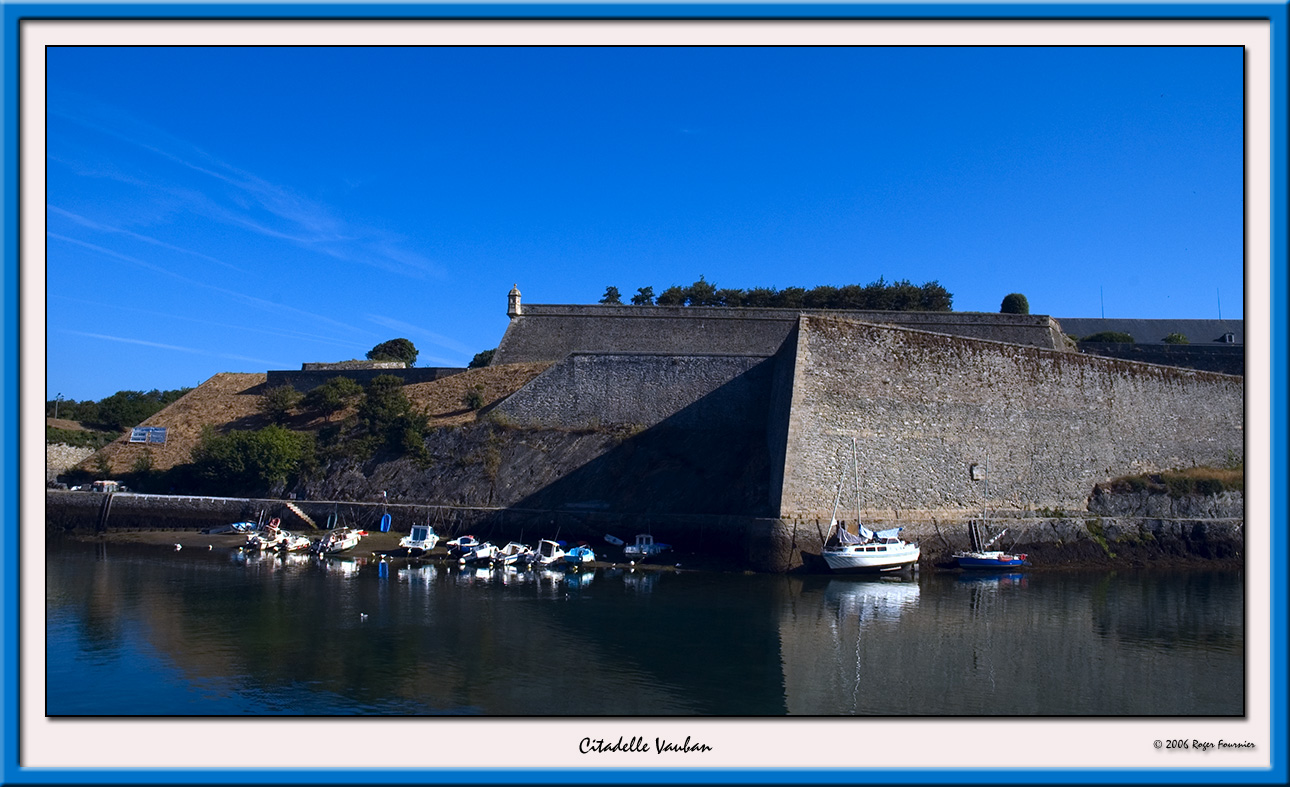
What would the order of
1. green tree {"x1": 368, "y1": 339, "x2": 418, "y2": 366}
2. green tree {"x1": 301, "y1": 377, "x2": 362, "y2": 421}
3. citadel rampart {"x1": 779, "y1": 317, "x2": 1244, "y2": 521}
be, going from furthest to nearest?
1. green tree {"x1": 368, "y1": 339, "x2": 418, "y2": 366}
2. green tree {"x1": 301, "y1": 377, "x2": 362, "y2": 421}
3. citadel rampart {"x1": 779, "y1": 317, "x2": 1244, "y2": 521}

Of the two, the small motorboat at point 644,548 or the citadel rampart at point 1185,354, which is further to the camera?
the citadel rampart at point 1185,354

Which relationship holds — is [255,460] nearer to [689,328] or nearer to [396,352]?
[689,328]

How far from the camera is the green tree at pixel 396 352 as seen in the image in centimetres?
5678

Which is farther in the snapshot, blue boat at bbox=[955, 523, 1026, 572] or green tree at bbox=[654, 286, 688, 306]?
green tree at bbox=[654, 286, 688, 306]

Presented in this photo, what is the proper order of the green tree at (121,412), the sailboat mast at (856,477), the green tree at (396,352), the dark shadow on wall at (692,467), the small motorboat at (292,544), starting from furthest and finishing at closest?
the green tree at (396,352)
the green tree at (121,412)
the small motorboat at (292,544)
the dark shadow on wall at (692,467)
the sailboat mast at (856,477)

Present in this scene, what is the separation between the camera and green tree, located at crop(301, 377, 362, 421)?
121ft

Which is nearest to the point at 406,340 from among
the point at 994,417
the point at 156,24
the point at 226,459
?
the point at 226,459

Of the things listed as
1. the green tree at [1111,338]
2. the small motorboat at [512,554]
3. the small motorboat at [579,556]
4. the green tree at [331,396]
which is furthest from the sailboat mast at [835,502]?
the green tree at [331,396]

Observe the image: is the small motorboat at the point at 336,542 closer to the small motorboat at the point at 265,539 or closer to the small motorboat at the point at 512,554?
the small motorboat at the point at 265,539

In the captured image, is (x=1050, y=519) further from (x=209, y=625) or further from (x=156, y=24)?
(x=156, y=24)

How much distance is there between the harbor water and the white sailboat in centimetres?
49

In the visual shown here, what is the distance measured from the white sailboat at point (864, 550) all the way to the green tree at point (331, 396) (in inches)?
965

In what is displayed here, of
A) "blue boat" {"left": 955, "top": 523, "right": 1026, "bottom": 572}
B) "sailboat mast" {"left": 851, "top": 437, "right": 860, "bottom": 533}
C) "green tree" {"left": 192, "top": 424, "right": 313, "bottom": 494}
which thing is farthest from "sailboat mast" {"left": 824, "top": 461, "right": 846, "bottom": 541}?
"green tree" {"left": 192, "top": 424, "right": 313, "bottom": 494}

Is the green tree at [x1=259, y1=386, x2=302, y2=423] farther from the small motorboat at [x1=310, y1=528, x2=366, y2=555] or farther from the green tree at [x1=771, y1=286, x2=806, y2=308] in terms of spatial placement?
the green tree at [x1=771, y1=286, x2=806, y2=308]
